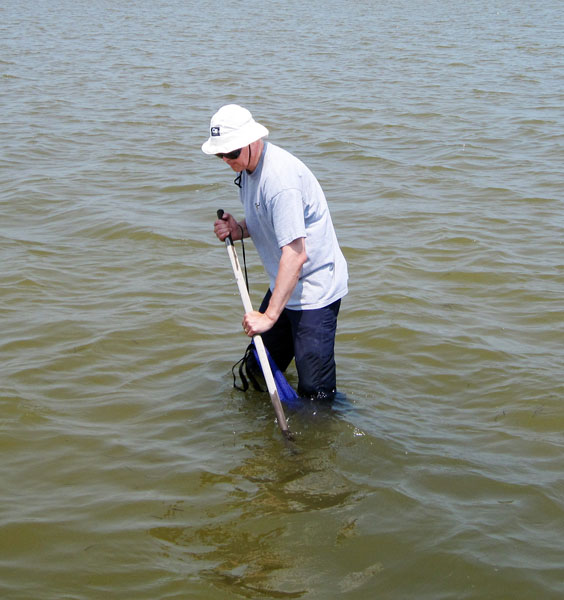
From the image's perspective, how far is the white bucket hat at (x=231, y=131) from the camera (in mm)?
4199

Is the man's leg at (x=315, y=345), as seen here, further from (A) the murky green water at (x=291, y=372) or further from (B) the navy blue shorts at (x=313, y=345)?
(A) the murky green water at (x=291, y=372)

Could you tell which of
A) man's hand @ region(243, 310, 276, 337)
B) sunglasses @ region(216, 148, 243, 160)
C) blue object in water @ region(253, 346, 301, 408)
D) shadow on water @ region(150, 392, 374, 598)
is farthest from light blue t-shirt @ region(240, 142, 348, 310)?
shadow on water @ region(150, 392, 374, 598)

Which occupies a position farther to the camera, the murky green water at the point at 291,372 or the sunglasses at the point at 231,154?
the sunglasses at the point at 231,154

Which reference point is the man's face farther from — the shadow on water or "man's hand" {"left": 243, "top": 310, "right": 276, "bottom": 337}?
the shadow on water

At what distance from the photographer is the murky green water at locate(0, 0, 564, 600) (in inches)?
154

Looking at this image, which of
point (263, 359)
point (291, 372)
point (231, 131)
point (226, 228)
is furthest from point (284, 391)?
point (231, 131)

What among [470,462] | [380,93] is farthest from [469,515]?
[380,93]

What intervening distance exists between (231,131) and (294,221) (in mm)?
555

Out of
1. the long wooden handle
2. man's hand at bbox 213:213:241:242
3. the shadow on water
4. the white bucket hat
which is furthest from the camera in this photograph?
man's hand at bbox 213:213:241:242

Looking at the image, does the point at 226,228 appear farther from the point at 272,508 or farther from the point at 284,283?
the point at 272,508

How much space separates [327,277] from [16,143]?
8.83 metres

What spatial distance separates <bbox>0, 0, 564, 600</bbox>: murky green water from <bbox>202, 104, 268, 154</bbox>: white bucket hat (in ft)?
5.77

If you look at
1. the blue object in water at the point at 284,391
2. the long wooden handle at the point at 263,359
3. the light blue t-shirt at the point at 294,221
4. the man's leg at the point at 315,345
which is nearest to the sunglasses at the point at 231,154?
the light blue t-shirt at the point at 294,221

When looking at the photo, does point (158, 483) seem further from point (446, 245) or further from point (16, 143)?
point (16, 143)
